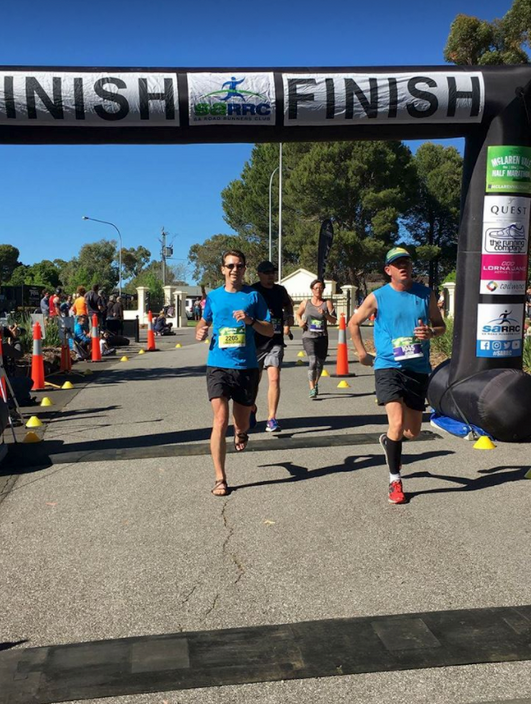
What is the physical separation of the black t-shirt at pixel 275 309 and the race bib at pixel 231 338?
7.12 ft

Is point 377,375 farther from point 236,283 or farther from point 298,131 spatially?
point 298,131

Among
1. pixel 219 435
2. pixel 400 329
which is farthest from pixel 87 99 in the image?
pixel 400 329

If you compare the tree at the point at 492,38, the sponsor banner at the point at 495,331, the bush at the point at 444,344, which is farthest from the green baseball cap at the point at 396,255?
Answer: the tree at the point at 492,38

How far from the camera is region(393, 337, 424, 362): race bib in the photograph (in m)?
5.50

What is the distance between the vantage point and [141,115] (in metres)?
6.99

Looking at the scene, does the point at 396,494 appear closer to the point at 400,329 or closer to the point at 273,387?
the point at 400,329

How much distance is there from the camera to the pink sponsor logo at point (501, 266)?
7547 mm

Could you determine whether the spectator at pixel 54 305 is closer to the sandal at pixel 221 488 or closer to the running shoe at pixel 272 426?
the running shoe at pixel 272 426

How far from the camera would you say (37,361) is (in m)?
12.0

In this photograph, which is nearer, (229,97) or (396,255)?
(396,255)

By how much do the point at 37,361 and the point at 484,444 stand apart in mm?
7874

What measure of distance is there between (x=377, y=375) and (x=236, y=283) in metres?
1.37

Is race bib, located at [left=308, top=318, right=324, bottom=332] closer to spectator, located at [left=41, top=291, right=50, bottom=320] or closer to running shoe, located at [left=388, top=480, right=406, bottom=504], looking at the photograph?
running shoe, located at [left=388, top=480, right=406, bottom=504]

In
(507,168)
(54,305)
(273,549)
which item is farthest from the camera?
(54,305)
